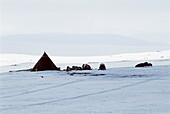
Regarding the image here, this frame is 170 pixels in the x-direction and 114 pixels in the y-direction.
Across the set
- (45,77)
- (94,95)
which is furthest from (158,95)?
(45,77)

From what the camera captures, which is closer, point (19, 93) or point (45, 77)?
point (19, 93)

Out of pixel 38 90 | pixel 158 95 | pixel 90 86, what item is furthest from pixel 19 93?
pixel 158 95

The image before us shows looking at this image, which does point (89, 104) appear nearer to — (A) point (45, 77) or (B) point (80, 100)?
(B) point (80, 100)

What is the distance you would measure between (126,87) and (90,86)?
1.00 m

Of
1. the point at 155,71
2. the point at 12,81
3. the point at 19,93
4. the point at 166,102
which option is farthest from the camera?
the point at 155,71

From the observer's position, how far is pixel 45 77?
41.8 feet

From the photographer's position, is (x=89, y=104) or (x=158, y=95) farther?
(x=158, y=95)

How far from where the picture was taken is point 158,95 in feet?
28.4

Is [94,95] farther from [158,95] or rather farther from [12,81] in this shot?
[12,81]

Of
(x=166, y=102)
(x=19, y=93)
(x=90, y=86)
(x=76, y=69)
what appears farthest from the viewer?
(x=76, y=69)

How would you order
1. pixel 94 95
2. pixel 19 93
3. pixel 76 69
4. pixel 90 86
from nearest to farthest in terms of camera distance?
pixel 94 95
pixel 19 93
pixel 90 86
pixel 76 69

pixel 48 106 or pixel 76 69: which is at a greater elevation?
pixel 76 69

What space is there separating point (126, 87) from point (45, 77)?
11.4ft

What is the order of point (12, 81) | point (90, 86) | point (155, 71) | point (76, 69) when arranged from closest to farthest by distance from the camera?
point (90, 86)
point (12, 81)
point (155, 71)
point (76, 69)
